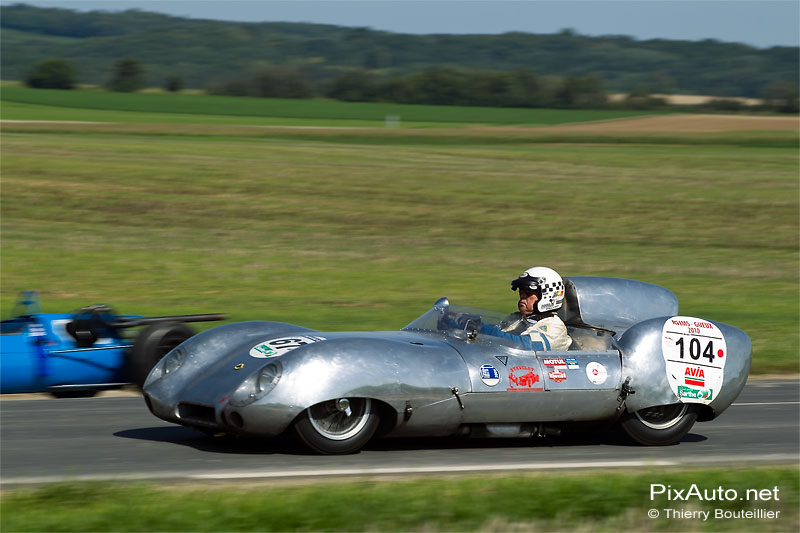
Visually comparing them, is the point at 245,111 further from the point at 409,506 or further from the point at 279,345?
the point at 409,506

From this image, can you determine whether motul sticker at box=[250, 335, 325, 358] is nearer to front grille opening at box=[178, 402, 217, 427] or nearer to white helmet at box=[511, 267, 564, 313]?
front grille opening at box=[178, 402, 217, 427]

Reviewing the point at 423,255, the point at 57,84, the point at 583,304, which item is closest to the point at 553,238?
the point at 423,255

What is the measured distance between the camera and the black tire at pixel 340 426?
7172 mm

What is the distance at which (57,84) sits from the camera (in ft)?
307

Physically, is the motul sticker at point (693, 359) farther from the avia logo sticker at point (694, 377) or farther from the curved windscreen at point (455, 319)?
the curved windscreen at point (455, 319)

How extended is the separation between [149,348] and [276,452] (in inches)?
132

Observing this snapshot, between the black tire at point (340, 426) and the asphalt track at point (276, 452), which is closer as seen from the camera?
the asphalt track at point (276, 452)

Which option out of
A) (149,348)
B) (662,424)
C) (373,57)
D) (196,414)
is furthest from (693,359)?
(373,57)

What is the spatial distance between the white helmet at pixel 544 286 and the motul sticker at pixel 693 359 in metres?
0.83

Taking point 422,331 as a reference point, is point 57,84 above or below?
above

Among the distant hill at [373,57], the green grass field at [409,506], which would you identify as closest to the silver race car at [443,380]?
the green grass field at [409,506]

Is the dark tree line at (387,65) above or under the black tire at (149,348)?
above

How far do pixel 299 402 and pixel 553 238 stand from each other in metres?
21.6

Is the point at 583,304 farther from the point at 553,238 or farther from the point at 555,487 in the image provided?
the point at 553,238
